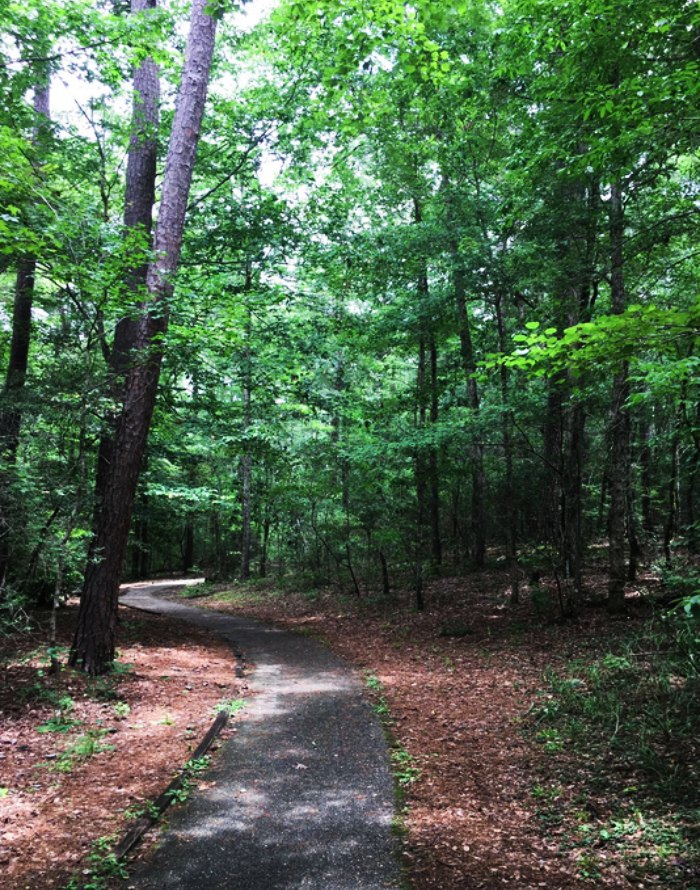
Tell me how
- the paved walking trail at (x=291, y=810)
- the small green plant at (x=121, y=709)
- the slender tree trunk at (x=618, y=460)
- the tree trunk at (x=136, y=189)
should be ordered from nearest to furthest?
the paved walking trail at (x=291, y=810) < the small green plant at (x=121, y=709) < the tree trunk at (x=136, y=189) < the slender tree trunk at (x=618, y=460)

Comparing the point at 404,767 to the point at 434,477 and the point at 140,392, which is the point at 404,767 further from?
the point at 434,477

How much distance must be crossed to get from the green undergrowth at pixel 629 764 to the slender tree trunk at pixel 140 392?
19.5ft

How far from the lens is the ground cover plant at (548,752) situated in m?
3.50

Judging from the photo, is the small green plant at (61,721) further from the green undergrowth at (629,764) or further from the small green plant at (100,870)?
the green undergrowth at (629,764)

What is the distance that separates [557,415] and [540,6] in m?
6.86

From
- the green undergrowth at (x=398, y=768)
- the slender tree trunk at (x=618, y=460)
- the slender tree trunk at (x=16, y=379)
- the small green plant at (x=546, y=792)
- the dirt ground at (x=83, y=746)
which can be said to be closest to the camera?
the dirt ground at (x=83, y=746)

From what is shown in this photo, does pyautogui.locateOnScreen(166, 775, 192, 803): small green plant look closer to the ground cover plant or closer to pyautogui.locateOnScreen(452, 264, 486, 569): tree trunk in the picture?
the ground cover plant

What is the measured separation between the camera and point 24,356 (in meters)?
10.5

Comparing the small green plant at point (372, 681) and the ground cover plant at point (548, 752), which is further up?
the ground cover plant at point (548, 752)

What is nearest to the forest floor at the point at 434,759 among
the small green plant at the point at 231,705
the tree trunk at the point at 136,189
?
the small green plant at the point at 231,705

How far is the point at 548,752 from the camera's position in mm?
5109

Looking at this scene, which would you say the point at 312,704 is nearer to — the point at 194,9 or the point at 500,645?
the point at 500,645

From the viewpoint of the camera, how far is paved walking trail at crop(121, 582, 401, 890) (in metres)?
3.43

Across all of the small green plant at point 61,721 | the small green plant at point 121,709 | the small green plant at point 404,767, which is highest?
the small green plant at point 61,721
